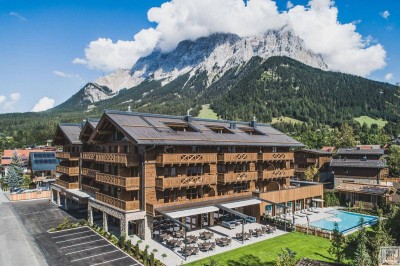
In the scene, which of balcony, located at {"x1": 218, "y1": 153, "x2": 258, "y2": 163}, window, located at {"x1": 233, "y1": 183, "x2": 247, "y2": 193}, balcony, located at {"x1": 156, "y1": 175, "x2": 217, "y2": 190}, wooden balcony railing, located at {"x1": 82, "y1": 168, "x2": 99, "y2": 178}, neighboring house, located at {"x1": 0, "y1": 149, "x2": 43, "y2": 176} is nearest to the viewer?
balcony, located at {"x1": 156, "y1": 175, "x2": 217, "y2": 190}

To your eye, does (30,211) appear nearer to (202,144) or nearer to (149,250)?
(149,250)

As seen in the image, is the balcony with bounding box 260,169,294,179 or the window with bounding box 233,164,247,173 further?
the balcony with bounding box 260,169,294,179

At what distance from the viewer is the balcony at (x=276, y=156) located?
148ft

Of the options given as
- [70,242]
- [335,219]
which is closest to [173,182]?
[70,242]

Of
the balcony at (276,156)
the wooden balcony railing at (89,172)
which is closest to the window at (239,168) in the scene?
the balcony at (276,156)

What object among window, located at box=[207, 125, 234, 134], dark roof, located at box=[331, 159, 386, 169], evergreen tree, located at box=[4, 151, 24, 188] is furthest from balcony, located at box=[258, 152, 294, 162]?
evergreen tree, located at box=[4, 151, 24, 188]

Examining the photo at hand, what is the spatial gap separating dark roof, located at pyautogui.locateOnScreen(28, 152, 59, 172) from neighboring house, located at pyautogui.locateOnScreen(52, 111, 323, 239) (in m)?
23.0

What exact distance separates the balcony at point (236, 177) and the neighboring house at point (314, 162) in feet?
100.0

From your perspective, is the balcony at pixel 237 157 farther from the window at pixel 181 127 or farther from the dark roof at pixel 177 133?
the window at pixel 181 127

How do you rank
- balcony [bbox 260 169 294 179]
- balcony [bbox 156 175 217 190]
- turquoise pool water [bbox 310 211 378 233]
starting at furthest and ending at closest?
balcony [bbox 260 169 294 179], turquoise pool water [bbox 310 211 378 233], balcony [bbox 156 175 217 190]

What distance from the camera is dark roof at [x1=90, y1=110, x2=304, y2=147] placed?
1356 inches

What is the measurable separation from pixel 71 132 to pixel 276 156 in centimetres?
3380

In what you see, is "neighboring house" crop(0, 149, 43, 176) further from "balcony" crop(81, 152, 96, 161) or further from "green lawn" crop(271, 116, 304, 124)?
"green lawn" crop(271, 116, 304, 124)

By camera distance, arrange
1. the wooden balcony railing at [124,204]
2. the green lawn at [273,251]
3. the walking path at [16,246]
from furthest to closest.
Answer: the wooden balcony railing at [124,204]
the green lawn at [273,251]
the walking path at [16,246]
